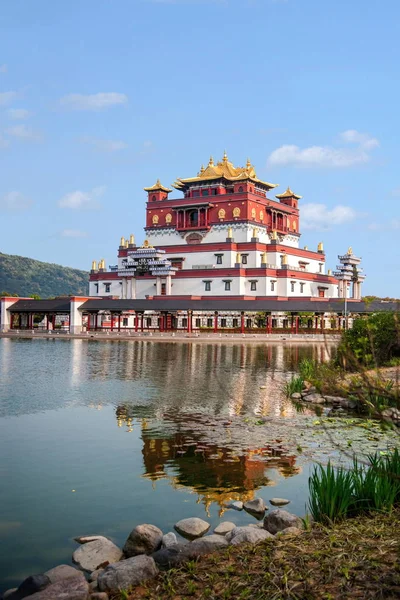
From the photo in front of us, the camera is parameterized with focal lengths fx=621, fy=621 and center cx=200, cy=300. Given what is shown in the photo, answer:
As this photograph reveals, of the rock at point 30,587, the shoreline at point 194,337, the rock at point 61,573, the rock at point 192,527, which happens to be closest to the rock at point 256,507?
the rock at point 192,527

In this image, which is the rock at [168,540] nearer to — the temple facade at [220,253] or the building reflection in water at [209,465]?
the building reflection in water at [209,465]

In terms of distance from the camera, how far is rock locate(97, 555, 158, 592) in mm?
7375

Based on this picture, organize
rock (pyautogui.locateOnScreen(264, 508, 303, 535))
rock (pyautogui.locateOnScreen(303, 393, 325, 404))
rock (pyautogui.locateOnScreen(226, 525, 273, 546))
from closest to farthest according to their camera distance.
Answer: rock (pyautogui.locateOnScreen(226, 525, 273, 546))
rock (pyautogui.locateOnScreen(264, 508, 303, 535))
rock (pyautogui.locateOnScreen(303, 393, 325, 404))

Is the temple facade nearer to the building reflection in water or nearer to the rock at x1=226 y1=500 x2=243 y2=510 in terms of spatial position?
the building reflection in water

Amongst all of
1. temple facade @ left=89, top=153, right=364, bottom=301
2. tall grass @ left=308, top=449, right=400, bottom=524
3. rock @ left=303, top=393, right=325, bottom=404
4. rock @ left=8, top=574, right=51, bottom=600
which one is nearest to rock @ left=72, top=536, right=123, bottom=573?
rock @ left=8, top=574, right=51, bottom=600

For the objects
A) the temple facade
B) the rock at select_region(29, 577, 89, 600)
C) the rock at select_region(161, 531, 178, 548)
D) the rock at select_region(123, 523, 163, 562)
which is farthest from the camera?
the temple facade

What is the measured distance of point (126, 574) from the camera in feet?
24.4

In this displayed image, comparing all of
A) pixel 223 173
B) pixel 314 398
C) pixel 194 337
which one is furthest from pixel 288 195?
pixel 314 398

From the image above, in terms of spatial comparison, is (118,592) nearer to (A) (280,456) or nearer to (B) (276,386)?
(A) (280,456)

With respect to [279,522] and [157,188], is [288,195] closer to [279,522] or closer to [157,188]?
[157,188]

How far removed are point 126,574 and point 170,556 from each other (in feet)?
2.39

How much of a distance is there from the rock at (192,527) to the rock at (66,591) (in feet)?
7.73

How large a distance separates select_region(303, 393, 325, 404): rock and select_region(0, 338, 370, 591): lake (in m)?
0.84

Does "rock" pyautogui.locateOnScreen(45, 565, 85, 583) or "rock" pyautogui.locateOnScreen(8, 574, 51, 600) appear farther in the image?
"rock" pyautogui.locateOnScreen(45, 565, 85, 583)
